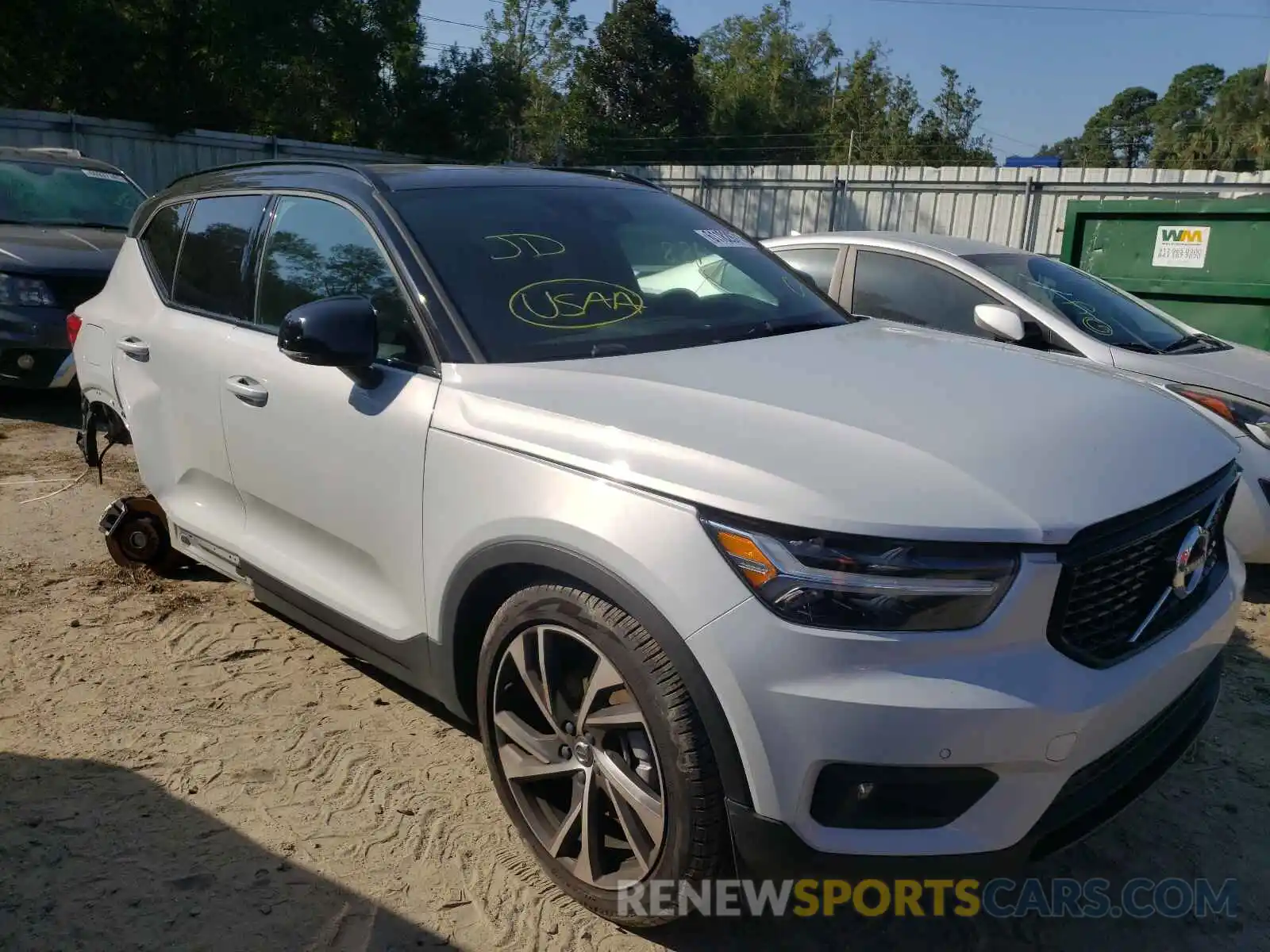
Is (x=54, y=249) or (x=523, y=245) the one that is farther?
(x=54, y=249)

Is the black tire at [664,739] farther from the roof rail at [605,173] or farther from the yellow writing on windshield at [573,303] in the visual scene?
the roof rail at [605,173]

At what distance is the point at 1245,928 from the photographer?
2.38m

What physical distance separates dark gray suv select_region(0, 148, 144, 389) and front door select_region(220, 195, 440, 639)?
3.73m

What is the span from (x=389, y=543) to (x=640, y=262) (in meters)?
1.21

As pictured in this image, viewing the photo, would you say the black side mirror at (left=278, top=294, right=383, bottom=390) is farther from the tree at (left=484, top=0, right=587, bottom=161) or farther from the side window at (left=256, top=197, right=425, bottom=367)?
the tree at (left=484, top=0, right=587, bottom=161)

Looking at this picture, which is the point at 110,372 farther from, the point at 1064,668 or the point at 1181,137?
the point at 1181,137

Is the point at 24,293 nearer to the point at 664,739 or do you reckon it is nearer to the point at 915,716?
the point at 664,739

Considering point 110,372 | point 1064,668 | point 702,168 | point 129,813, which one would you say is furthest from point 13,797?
point 702,168

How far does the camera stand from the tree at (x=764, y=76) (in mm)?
47775

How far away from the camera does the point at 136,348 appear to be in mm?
3801

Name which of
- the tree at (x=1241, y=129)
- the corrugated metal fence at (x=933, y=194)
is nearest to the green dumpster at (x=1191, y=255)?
the corrugated metal fence at (x=933, y=194)

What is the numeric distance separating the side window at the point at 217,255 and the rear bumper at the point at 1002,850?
2.45 m

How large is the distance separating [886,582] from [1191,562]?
89 cm

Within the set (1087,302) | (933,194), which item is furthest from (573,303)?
(933,194)
